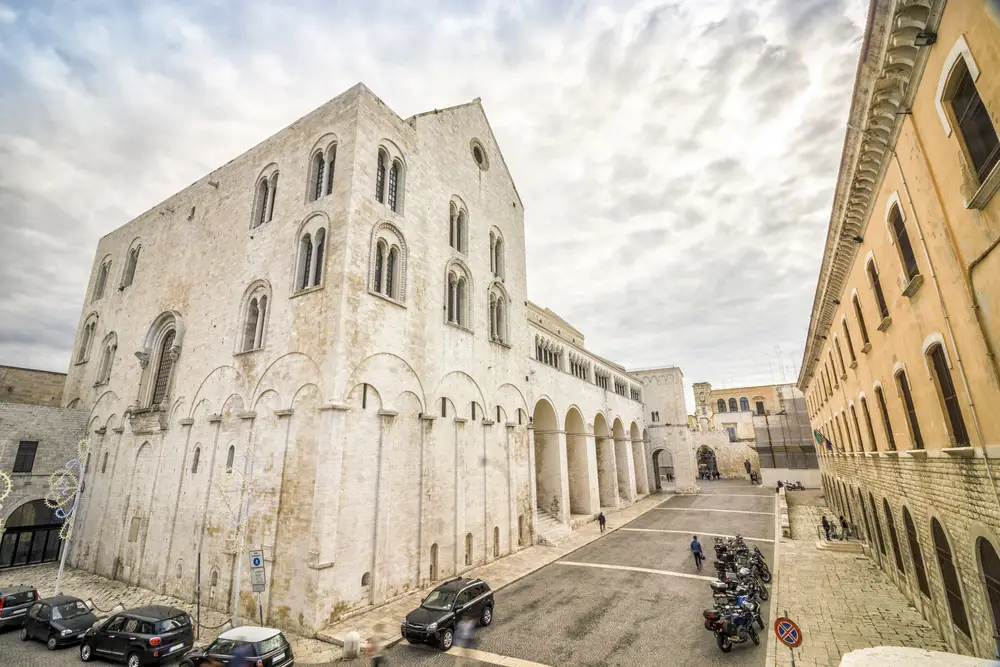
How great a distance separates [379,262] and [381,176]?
3701mm

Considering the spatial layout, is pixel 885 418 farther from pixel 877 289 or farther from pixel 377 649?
pixel 377 649

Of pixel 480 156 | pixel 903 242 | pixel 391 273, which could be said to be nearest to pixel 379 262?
pixel 391 273

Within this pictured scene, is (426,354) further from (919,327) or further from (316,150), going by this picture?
(919,327)

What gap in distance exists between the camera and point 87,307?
2777cm

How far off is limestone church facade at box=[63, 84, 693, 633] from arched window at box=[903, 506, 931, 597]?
14.0 m

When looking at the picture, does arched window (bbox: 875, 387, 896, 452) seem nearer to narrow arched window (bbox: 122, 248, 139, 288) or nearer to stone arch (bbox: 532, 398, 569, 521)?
stone arch (bbox: 532, 398, 569, 521)

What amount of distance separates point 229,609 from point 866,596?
66.4 ft

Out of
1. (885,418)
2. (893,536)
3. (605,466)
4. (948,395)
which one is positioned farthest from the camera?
(605,466)

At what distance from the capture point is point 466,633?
1213 centimetres

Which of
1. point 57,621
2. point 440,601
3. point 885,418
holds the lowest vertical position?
point 57,621

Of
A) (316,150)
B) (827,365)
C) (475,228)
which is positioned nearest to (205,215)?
(316,150)

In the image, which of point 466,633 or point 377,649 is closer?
point 377,649

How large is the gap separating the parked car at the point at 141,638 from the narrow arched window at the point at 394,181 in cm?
1464

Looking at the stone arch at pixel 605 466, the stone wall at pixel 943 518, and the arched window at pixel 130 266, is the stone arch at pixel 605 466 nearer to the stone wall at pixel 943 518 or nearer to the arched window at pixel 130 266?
the stone wall at pixel 943 518
